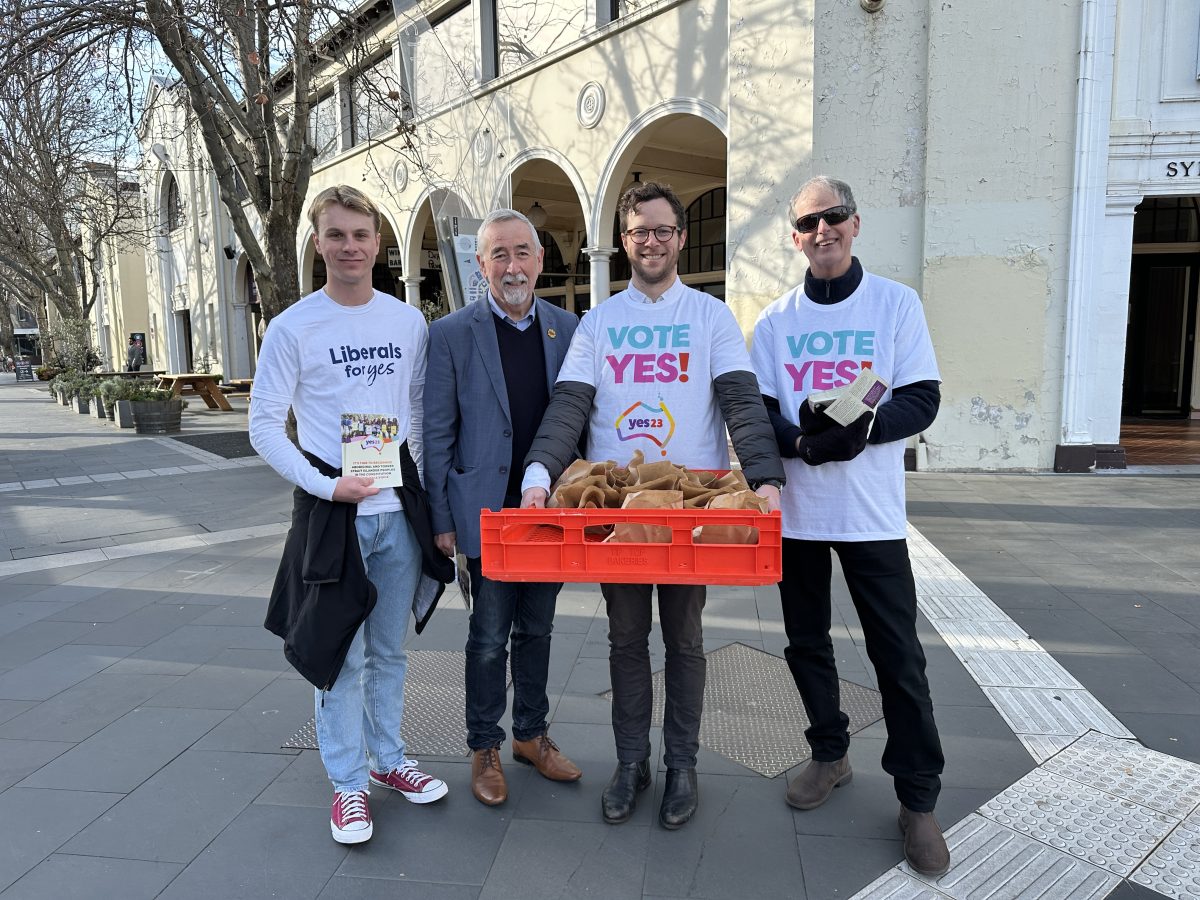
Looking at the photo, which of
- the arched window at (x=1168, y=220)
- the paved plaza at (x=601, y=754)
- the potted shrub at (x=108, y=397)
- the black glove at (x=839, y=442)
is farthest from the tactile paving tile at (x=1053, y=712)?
the potted shrub at (x=108, y=397)

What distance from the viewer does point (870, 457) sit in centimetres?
242

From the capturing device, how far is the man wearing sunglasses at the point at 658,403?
2.47 m

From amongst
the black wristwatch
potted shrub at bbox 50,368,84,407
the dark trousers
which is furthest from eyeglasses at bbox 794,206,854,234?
potted shrub at bbox 50,368,84,407

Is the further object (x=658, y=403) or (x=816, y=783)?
(x=816, y=783)

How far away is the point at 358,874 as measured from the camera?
2344 millimetres

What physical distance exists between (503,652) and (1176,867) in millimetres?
2185

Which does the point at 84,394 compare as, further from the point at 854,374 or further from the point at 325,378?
the point at 854,374

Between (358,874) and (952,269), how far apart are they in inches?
337

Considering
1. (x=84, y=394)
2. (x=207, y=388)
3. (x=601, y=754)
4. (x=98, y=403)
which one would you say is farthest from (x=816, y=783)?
(x=84, y=394)

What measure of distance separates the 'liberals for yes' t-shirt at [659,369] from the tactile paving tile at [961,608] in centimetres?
261

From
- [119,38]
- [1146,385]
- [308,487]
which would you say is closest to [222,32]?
[119,38]

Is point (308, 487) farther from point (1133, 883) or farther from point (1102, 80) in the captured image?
point (1102, 80)

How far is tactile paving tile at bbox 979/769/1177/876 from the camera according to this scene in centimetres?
239

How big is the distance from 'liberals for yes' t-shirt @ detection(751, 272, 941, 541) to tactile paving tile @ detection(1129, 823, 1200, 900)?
1.21 metres
